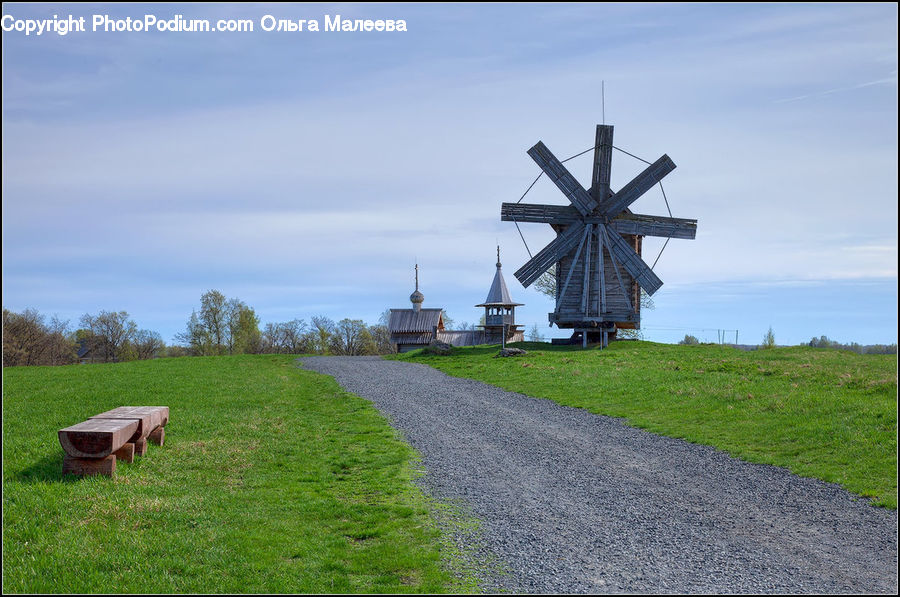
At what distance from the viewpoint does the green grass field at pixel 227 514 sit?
6.41 metres

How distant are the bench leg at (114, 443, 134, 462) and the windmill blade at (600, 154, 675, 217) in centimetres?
3048

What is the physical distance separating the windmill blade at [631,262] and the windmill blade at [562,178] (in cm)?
173

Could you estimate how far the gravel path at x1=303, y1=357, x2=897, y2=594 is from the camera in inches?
260

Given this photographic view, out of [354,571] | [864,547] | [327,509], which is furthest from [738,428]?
[354,571]

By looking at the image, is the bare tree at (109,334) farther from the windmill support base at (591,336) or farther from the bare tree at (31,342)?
the windmill support base at (591,336)

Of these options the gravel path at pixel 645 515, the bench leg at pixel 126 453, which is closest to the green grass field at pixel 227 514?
the bench leg at pixel 126 453

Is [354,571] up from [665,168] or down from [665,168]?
down

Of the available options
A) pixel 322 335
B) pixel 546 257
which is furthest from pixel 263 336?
pixel 546 257

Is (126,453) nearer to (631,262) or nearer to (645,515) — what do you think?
(645,515)

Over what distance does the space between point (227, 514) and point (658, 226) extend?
33.2 metres

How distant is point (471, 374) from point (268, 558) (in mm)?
20555

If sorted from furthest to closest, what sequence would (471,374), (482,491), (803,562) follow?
1. (471,374)
2. (482,491)
3. (803,562)

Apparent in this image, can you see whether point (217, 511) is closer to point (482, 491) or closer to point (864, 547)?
point (482, 491)

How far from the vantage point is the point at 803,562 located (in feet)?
23.2
